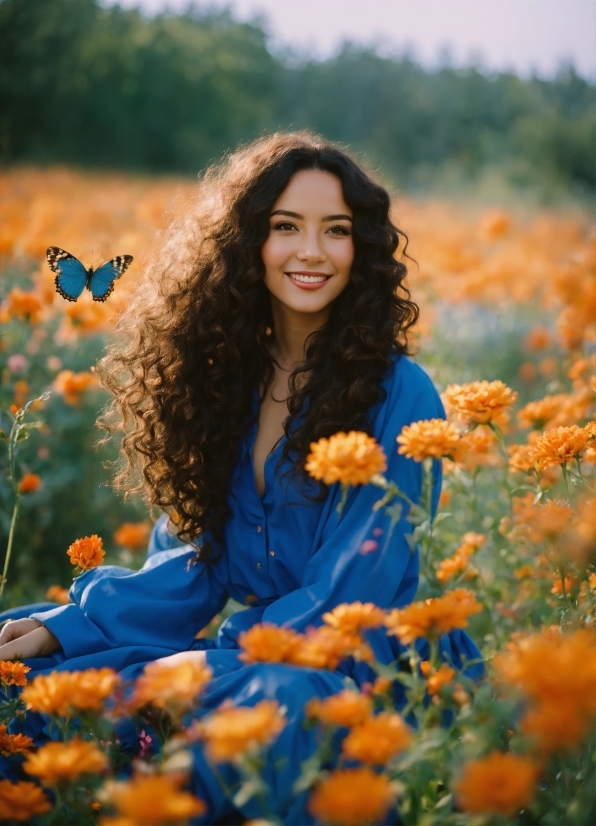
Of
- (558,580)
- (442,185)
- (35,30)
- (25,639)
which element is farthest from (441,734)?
(442,185)

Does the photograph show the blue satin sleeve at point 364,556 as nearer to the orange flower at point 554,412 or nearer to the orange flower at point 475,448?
the orange flower at point 475,448

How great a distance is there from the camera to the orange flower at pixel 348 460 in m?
1.10

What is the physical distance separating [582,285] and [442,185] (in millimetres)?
9541

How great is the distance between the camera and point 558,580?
4.84 ft

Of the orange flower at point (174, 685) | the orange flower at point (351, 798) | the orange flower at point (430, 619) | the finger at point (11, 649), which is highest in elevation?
the orange flower at point (430, 619)

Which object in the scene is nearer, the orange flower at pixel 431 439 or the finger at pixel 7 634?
the orange flower at pixel 431 439

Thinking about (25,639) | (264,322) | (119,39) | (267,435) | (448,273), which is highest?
(119,39)

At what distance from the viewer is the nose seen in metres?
1.73

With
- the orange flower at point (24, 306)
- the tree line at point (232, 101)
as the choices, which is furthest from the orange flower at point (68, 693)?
the tree line at point (232, 101)

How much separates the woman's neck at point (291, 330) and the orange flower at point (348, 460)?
2.64 ft

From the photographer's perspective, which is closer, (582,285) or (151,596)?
(151,596)

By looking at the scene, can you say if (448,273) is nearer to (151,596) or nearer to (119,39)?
(151,596)

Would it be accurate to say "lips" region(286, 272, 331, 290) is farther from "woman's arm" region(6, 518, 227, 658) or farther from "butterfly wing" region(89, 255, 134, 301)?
"woman's arm" region(6, 518, 227, 658)

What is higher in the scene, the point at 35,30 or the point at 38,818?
the point at 35,30
